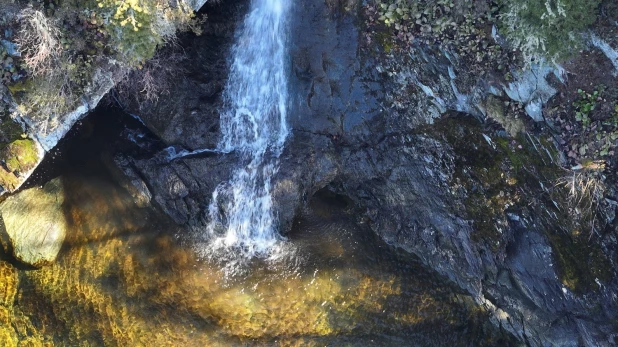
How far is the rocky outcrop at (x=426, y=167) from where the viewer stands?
10719mm

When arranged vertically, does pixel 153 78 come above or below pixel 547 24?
below

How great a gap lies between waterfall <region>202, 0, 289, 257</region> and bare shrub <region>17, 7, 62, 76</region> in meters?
4.67

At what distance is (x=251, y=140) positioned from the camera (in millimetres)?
13398

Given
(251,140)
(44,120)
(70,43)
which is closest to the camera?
(70,43)

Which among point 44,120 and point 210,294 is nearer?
point 44,120

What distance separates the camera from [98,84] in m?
11.3

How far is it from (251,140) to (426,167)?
5430mm

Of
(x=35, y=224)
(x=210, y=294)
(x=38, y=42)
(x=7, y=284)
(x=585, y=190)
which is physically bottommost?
(x=7, y=284)

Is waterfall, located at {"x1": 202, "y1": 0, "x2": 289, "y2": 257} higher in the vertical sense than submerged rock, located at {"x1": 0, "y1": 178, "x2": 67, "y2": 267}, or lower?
higher

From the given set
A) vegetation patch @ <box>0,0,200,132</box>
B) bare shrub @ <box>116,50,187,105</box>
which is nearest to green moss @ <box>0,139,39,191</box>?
vegetation patch @ <box>0,0,200,132</box>

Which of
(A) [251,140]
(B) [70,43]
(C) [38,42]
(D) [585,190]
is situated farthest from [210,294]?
(D) [585,190]

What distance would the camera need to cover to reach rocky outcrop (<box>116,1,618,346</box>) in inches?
422

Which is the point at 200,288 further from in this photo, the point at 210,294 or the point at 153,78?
the point at 153,78

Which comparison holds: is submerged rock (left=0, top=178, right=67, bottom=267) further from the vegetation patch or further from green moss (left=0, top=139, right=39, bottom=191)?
the vegetation patch
